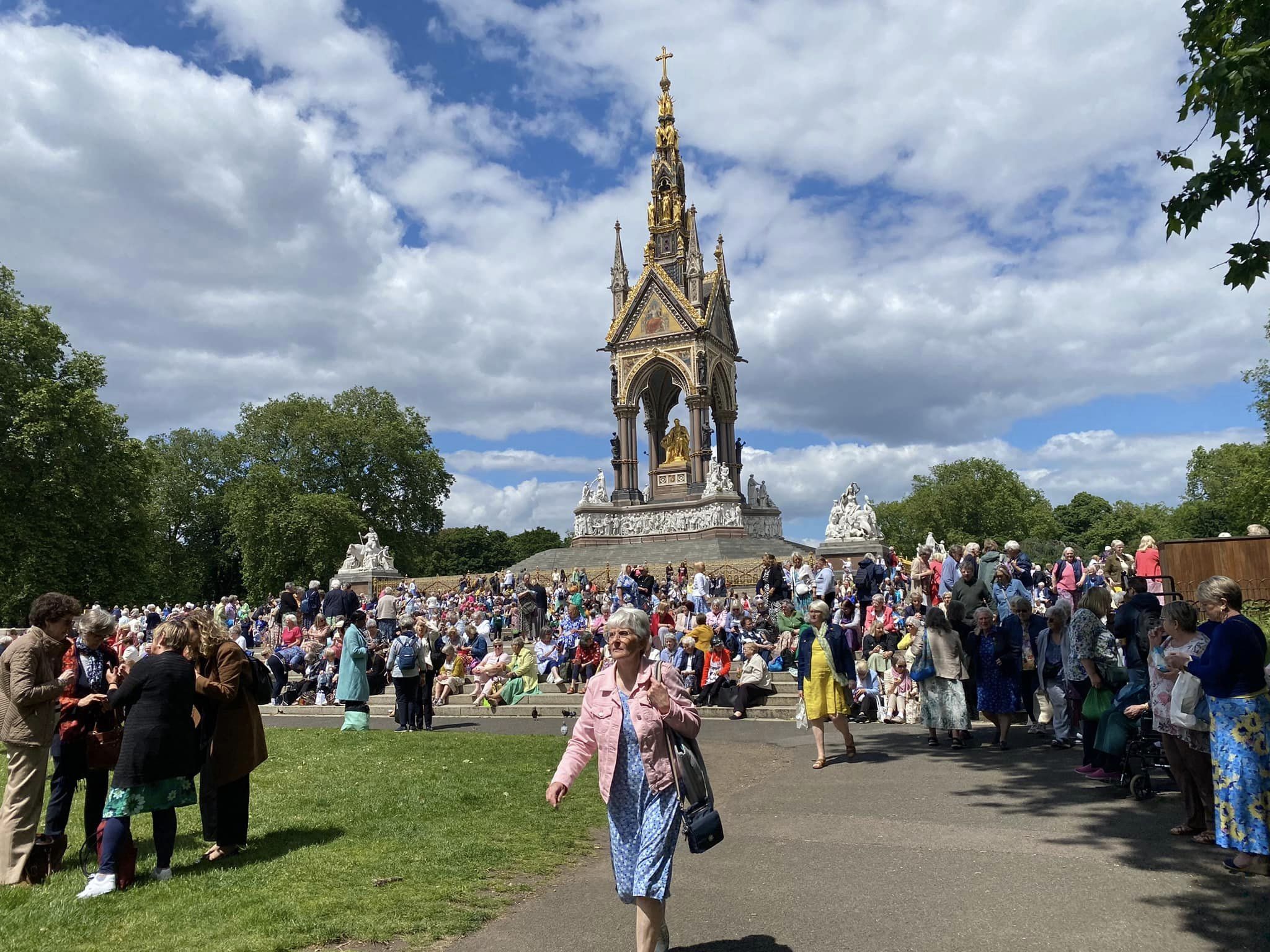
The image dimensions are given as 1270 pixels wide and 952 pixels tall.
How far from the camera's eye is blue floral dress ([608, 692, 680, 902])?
167 inches

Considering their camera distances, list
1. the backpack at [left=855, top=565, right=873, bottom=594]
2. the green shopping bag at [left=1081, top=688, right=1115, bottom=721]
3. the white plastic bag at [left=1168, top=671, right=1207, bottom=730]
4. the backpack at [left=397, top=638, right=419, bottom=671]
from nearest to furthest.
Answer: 1. the white plastic bag at [left=1168, top=671, right=1207, bottom=730]
2. the green shopping bag at [left=1081, top=688, right=1115, bottom=721]
3. the backpack at [left=397, top=638, right=419, bottom=671]
4. the backpack at [left=855, top=565, right=873, bottom=594]

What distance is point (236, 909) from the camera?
541 cm

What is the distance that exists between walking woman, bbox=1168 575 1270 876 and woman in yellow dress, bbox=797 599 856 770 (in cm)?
432

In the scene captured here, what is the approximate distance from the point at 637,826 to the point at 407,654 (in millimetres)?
9927

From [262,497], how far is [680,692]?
49.8 metres

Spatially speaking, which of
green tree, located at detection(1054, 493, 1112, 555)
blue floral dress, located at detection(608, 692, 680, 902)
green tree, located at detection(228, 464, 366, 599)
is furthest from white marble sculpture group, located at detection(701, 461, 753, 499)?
green tree, located at detection(1054, 493, 1112, 555)

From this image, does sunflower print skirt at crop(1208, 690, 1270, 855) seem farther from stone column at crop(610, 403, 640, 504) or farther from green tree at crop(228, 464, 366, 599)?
green tree at crop(228, 464, 366, 599)

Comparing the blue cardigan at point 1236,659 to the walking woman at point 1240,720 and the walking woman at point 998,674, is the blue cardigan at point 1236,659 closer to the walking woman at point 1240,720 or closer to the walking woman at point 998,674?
the walking woman at point 1240,720

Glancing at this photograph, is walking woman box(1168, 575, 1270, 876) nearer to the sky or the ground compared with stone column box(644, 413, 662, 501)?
nearer to the ground

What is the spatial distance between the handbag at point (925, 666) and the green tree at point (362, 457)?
46.5 metres

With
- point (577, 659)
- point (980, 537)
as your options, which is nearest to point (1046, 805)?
point (577, 659)

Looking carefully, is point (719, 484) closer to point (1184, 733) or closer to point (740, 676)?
point (740, 676)

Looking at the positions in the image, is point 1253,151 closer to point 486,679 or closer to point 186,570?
point 486,679

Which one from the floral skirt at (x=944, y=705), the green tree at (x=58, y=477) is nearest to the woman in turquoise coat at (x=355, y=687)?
the floral skirt at (x=944, y=705)
